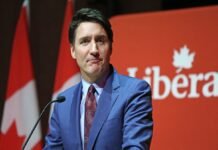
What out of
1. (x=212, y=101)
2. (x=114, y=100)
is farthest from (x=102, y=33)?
(x=212, y=101)

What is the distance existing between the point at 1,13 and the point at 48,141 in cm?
264

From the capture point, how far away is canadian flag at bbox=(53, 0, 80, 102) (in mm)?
3902

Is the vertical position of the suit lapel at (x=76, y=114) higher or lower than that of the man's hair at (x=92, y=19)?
lower

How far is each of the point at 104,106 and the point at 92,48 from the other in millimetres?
221

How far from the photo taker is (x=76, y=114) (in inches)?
73.2

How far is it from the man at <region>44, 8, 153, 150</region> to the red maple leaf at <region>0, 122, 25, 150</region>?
2059mm

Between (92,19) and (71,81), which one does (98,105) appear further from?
(71,81)

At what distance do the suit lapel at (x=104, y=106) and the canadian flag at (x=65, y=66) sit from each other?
206 cm

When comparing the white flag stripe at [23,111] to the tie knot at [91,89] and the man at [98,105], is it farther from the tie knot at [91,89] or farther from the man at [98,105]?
the tie knot at [91,89]

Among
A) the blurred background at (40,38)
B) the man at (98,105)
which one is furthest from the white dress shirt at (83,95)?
the blurred background at (40,38)

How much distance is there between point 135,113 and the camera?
1.74m

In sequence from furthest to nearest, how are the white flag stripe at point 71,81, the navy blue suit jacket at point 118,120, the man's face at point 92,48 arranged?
1. the white flag stripe at point 71,81
2. the man's face at point 92,48
3. the navy blue suit jacket at point 118,120

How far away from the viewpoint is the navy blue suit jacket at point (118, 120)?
171 centimetres

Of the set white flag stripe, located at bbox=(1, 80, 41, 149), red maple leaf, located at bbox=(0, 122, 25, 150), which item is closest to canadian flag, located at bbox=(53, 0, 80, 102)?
white flag stripe, located at bbox=(1, 80, 41, 149)
